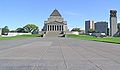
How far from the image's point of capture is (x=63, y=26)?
563 ft

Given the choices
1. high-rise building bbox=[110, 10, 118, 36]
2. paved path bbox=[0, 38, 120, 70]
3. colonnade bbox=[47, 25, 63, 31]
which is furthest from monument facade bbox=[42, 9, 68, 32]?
paved path bbox=[0, 38, 120, 70]

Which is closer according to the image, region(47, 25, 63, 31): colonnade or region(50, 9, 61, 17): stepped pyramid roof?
region(47, 25, 63, 31): colonnade

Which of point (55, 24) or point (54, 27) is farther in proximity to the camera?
point (55, 24)

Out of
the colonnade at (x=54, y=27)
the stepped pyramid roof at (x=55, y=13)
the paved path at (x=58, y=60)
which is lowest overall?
the paved path at (x=58, y=60)

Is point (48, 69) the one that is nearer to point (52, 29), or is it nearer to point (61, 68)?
point (61, 68)

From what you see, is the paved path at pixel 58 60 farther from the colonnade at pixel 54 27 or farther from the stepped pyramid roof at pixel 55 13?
the stepped pyramid roof at pixel 55 13

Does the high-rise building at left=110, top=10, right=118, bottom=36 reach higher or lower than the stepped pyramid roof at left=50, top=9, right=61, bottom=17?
lower

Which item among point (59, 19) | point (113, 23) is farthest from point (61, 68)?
point (59, 19)

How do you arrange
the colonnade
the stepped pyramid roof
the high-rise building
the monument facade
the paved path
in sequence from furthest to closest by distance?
the stepped pyramid roof
the monument facade
the colonnade
the high-rise building
the paved path

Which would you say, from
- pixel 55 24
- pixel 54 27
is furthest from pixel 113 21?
pixel 55 24

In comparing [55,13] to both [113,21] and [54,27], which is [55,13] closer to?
[54,27]

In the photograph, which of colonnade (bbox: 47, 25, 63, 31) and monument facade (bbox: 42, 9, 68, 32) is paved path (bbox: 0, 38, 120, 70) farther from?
colonnade (bbox: 47, 25, 63, 31)

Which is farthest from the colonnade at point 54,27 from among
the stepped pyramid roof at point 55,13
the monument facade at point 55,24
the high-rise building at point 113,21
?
the high-rise building at point 113,21

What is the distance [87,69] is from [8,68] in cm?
333
